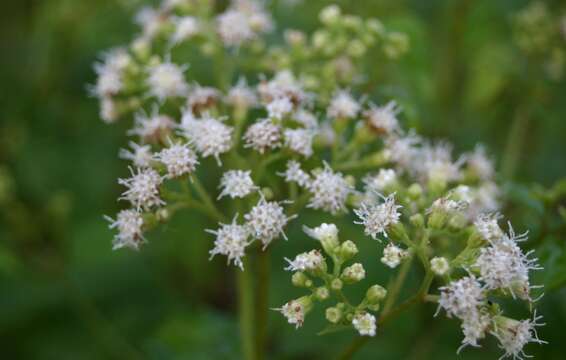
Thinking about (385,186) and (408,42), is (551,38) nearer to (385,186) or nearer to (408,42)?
→ (408,42)

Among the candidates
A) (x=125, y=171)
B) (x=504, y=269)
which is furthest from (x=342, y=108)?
(x=125, y=171)

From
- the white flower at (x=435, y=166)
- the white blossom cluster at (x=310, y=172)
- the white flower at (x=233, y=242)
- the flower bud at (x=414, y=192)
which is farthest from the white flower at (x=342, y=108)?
the white flower at (x=233, y=242)


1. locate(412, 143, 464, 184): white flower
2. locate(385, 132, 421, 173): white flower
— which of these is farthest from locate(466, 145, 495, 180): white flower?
locate(385, 132, 421, 173): white flower

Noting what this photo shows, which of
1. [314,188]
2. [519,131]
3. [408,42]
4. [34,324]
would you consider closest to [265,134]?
[314,188]

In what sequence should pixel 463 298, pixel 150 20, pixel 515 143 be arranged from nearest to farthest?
pixel 463 298
pixel 150 20
pixel 515 143

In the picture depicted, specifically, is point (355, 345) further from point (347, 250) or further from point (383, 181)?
point (383, 181)

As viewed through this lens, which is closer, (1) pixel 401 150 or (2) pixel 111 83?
(1) pixel 401 150

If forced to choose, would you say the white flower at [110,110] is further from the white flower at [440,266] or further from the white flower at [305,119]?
the white flower at [440,266]
